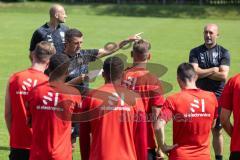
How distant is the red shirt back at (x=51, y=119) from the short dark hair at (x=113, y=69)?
56 cm

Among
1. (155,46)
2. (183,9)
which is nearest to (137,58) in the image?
(155,46)

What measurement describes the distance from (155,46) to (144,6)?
24.3m

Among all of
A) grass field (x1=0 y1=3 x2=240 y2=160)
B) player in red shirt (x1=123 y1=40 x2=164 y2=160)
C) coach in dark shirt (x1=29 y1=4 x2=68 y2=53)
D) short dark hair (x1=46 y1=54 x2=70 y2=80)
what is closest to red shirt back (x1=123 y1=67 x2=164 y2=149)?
player in red shirt (x1=123 y1=40 x2=164 y2=160)

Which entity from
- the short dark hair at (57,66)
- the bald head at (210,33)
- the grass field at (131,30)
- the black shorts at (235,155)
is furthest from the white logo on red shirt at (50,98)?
the bald head at (210,33)

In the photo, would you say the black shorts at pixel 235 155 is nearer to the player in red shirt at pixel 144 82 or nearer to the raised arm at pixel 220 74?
the player in red shirt at pixel 144 82

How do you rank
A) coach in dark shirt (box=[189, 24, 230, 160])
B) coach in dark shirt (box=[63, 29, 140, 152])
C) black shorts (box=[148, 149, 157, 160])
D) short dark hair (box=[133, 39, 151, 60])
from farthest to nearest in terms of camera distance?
coach in dark shirt (box=[189, 24, 230, 160]) → coach in dark shirt (box=[63, 29, 140, 152]) → black shorts (box=[148, 149, 157, 160]) → short dark hair (box=[133, 39, 151, 60])

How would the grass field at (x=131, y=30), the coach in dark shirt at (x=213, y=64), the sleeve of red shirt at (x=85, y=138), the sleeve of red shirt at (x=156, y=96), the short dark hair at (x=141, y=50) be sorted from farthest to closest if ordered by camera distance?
the grass field at (x=131, y=30), the coach in dark shirt at (x=213, y=64), the sleeve of red shirt at (x=156, y=96), the short dark hair at (x=141, y=50), the sleeve of red shirt at (x=85, y=138)

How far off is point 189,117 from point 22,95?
87.1 inches

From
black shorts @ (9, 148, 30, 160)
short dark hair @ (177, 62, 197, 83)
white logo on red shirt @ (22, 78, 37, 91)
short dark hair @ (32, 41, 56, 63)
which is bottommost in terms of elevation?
black shorts @ (9, 148, 30, 160)

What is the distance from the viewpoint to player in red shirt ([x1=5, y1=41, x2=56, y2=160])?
26.5 feet

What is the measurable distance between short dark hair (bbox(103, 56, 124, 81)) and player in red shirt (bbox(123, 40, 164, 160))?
1.05 meters

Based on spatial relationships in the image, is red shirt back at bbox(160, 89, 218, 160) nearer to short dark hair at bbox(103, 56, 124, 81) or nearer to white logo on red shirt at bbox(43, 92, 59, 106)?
short dark hair at bbox(103, 56, 124, 81)

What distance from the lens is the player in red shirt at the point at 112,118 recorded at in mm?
7570

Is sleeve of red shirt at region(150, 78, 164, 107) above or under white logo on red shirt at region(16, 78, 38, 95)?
under
